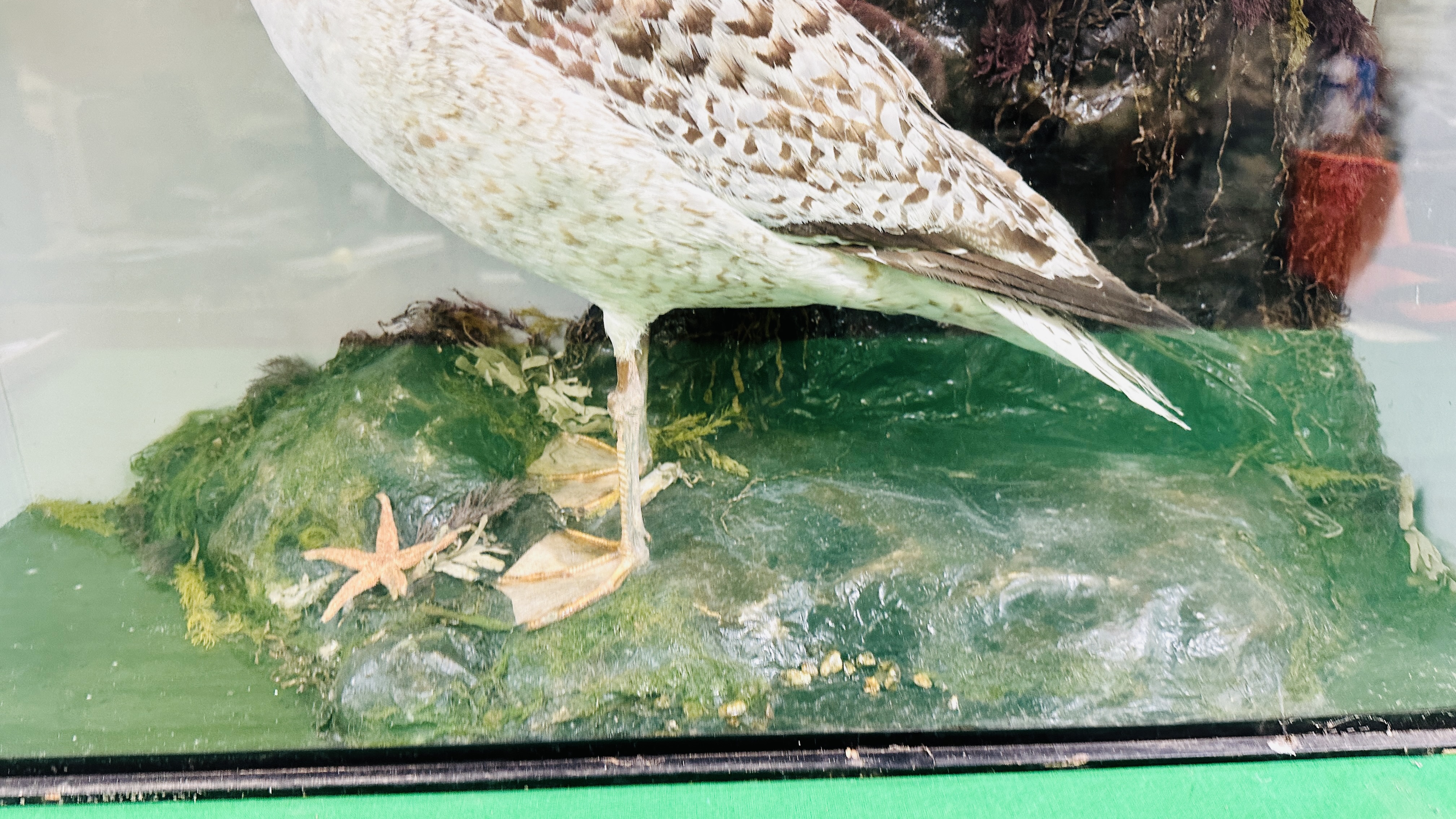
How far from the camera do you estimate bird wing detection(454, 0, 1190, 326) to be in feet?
3.59

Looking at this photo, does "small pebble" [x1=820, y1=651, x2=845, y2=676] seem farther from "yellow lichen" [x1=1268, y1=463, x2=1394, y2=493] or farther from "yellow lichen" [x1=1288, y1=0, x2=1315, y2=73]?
"yellow lichen" [x1=1288, y1=0, x2=1315, y2=73]

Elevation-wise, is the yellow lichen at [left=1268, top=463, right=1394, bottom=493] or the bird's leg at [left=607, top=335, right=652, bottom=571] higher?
the yellow lichen at [left=1268, top=463, right=1394, bottom=493]

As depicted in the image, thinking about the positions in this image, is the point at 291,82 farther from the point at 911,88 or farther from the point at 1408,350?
the point at 1408,350

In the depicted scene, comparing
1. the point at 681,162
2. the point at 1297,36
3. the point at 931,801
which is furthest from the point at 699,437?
the point at 1297,36

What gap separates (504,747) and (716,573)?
1.49ft

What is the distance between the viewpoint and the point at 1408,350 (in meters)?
1.69

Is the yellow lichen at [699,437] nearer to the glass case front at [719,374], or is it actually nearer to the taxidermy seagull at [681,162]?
the glass case front at [719,374]

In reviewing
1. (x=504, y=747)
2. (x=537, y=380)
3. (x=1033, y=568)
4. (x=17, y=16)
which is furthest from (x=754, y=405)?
(x=17, y=16)

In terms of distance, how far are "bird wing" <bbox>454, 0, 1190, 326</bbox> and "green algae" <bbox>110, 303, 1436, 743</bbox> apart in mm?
Result: 495

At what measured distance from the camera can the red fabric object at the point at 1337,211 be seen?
160 cm

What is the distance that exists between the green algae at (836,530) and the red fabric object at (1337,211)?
0.19 metres

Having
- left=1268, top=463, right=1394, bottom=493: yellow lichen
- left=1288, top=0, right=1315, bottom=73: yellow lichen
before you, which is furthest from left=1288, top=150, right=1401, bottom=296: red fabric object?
left=1268, top=463, right=1394, bottom=493: yellow lichen

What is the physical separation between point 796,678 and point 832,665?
67 millimetres

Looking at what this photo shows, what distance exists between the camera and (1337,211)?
166 centimetres
